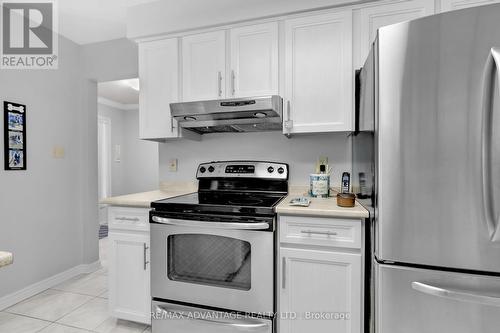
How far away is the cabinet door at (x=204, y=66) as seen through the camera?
1991 millimetres

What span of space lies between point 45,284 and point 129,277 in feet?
4.47

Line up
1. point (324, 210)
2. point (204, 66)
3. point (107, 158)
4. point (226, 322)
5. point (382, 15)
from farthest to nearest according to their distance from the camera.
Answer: point (107, 158) < point (204, 66) < point (382, 15) < point (226, 322) < point (324, 210)

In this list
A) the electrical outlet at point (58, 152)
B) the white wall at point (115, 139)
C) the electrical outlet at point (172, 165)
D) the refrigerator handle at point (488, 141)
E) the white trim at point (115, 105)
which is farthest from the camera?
the white wall at point (115, 139)

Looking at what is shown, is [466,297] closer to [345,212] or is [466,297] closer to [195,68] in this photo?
[345,212]

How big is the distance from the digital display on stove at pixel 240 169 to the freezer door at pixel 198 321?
39.6 inches

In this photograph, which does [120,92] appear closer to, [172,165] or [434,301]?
[172,165]

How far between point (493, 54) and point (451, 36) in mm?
157

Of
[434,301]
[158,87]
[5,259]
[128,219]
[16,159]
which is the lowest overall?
[434,301]

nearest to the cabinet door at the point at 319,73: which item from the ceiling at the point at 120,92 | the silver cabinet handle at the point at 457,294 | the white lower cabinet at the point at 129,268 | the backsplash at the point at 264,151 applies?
the backsplash at the point at 264,151

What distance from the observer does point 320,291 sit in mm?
1414

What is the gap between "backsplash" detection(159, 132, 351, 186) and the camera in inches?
80.3

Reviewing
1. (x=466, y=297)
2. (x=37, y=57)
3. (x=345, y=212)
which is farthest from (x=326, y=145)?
(x=37, y=57)

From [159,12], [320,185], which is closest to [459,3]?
[320,185]

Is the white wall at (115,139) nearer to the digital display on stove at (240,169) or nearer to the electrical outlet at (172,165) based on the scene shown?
the electrical outlet at (172,165)
